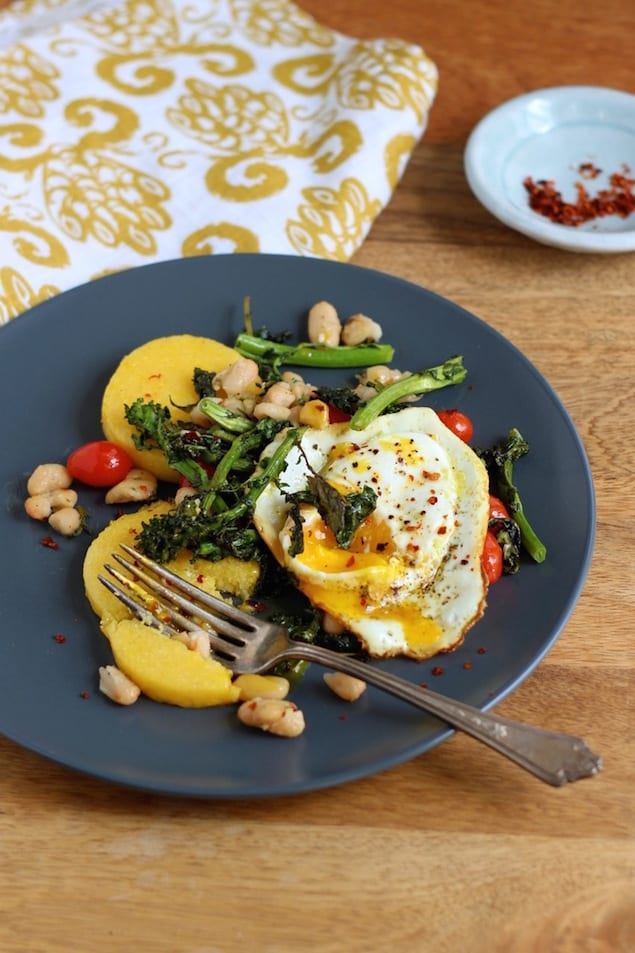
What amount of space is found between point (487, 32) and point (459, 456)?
442 cm

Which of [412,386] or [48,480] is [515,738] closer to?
[412,386]

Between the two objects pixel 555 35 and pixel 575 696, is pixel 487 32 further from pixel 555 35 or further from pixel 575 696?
pixel 575 696

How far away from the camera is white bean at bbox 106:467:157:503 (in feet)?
14.4

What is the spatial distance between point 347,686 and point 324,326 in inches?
77.2

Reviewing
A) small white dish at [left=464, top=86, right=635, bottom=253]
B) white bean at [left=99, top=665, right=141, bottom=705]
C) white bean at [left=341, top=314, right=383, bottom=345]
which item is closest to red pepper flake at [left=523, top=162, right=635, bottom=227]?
small white dish at [left=464, top=86, right=635, bottom=253]

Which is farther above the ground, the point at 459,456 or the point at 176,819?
the point at 459,456

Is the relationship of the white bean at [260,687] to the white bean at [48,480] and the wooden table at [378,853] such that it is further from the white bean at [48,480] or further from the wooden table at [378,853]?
the white bean at [48,480]

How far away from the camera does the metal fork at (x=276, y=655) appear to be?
334 centimetres

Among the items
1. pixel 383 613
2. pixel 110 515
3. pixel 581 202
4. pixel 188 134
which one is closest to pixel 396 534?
pixel 383 613

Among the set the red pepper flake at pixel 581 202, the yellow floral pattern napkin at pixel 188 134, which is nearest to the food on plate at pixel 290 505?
the yellow floral pattern napkin at pixel 188 134

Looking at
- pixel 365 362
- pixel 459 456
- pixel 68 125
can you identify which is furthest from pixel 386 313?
pixel 68 125

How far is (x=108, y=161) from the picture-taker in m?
6.19

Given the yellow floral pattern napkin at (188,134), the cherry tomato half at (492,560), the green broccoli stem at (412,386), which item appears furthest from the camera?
the yellow floral pattern napkin at (188,134)

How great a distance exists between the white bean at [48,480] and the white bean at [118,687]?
3.27 feet
